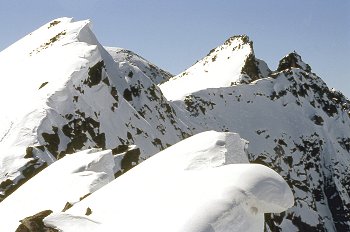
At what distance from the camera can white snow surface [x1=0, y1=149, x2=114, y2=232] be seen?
16062 mm

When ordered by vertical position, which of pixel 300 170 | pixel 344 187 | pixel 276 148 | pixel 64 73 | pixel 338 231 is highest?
pixel 64 73

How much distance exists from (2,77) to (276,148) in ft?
172

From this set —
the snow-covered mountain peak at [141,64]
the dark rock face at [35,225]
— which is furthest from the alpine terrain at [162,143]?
the snow-covered mountain peak at [141,64]

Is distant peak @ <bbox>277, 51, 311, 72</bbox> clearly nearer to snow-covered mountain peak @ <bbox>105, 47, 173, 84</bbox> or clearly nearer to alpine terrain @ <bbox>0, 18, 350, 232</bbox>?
alpine terrain @ <bbox>0, 18, 350, 232</bbox>

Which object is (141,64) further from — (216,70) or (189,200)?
(189,200)

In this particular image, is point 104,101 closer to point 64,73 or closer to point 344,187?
point 64,73

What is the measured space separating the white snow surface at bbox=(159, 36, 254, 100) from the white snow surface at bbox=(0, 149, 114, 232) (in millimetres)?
60353

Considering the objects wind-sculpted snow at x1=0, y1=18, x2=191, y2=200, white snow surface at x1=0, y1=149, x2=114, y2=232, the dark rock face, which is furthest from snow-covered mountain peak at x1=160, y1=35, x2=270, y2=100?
the dark rock face

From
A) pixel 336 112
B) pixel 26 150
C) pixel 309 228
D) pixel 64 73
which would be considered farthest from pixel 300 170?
pixel 26 150

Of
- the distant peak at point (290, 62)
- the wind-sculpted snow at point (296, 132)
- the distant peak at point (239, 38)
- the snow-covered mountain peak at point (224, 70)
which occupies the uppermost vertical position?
the distant peak at point (239, 38)

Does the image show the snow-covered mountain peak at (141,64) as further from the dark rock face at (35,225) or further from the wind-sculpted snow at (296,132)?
the dark rock face at (35,225)

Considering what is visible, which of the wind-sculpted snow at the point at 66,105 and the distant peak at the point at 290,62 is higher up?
the wind-sculpted snow at the point at 66,105

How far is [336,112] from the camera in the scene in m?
90.3

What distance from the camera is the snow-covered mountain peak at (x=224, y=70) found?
8700cm
